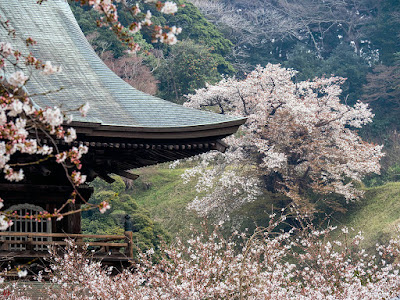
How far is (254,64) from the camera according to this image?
34.5 metres

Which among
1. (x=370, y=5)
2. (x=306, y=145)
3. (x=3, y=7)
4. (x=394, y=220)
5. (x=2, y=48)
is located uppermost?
(x=2, y=48)

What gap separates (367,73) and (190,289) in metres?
27.1

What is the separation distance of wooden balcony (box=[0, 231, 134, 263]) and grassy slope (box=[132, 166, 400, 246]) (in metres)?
9.18

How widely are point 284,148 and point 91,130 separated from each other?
14.6 meters

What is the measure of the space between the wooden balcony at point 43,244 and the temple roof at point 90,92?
4.53ft

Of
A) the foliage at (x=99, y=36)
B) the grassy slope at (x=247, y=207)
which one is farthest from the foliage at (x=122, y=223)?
the foliage at (x=99, y=36)

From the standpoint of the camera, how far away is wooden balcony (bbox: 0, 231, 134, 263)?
23.4 feet

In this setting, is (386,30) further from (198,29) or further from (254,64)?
(198,29)

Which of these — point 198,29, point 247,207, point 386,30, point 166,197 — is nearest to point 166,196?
point 166,197

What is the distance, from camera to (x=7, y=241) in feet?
23.5

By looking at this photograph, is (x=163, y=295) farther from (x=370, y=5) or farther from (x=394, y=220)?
(x=370, y=5)

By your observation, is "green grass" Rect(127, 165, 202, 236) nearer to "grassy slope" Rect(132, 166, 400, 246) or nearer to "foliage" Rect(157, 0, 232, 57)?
"grassy slope" Rect(132, 166, 400, 246)

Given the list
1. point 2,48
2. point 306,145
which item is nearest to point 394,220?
point 306,145

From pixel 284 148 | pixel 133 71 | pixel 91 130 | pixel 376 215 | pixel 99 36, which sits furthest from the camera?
pixel 133 71
